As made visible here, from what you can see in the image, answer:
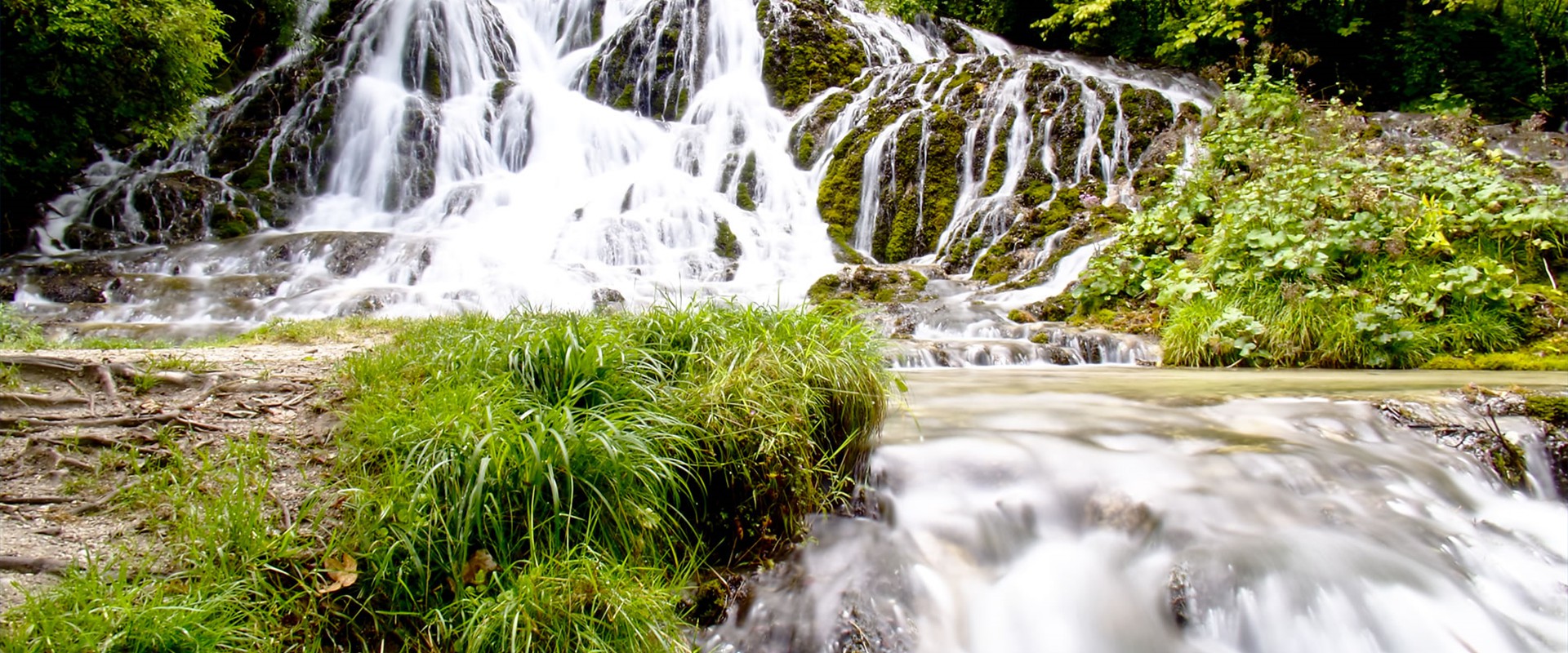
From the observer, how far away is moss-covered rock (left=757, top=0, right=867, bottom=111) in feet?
54.5

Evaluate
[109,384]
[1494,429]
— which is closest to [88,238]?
[109,384]

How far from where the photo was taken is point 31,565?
7.27 feet

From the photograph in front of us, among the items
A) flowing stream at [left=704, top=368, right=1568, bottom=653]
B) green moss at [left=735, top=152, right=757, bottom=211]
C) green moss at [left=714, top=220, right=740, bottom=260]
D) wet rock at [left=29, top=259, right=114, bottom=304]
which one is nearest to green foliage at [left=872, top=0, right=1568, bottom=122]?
green moss at [left=735, top=152, right=757, bottom=211]

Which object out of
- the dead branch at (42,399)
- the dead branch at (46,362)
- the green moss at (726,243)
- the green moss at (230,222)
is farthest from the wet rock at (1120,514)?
the green moss at (230,222)

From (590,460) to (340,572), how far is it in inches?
31.9

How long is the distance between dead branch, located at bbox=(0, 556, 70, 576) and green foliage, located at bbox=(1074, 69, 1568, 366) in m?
7.09

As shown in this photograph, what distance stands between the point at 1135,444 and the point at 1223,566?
99 centimetres

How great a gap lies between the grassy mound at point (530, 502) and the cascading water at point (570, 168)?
19.0 feet

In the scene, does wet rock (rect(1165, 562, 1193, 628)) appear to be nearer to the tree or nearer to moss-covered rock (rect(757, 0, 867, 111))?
the tree

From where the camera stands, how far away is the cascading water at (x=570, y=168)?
416 inches

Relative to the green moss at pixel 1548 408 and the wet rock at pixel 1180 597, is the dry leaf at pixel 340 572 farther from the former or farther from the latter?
the green moss at pixel 1548 408

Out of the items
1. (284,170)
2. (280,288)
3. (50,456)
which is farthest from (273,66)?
(50,456)

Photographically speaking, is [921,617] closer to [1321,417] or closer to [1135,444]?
[1135,444]

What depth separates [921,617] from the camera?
2.77 m
